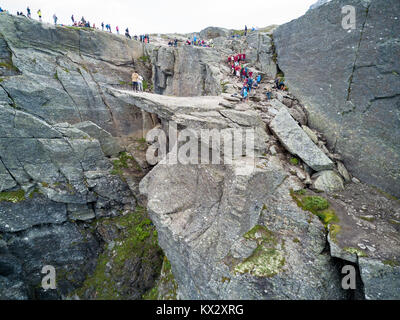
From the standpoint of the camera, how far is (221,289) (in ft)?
27.5

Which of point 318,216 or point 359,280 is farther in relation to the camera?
point 318,216

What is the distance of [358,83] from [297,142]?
4.64 metres

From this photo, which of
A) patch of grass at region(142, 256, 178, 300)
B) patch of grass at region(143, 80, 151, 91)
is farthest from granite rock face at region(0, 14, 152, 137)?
patch of grass at region(142, 256, 178, 300)

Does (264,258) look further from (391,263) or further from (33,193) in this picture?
(33,193)

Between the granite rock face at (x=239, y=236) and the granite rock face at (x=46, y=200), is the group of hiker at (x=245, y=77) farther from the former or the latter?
the granite rock face at (x=46, y=200)

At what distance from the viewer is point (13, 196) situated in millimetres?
15352

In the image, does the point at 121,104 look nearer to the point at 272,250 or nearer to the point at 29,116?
the point at 29,116

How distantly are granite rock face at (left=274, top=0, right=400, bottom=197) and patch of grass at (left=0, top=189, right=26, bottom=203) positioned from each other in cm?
2463

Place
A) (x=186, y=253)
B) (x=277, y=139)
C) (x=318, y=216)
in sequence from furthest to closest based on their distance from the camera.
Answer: (x=277, y=139)
(x=186, y=253)
(x=318, y=216)

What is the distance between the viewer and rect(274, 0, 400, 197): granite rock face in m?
9.37

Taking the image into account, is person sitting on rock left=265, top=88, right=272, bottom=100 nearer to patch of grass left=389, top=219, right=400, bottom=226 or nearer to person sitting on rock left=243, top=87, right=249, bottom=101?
person sitting on rock left=243, top=87, right=249, bottom=101

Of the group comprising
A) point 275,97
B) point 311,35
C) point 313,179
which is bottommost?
point 313,179

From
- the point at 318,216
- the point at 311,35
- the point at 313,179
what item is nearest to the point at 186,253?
the point at 318,216

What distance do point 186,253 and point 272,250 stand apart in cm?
457
